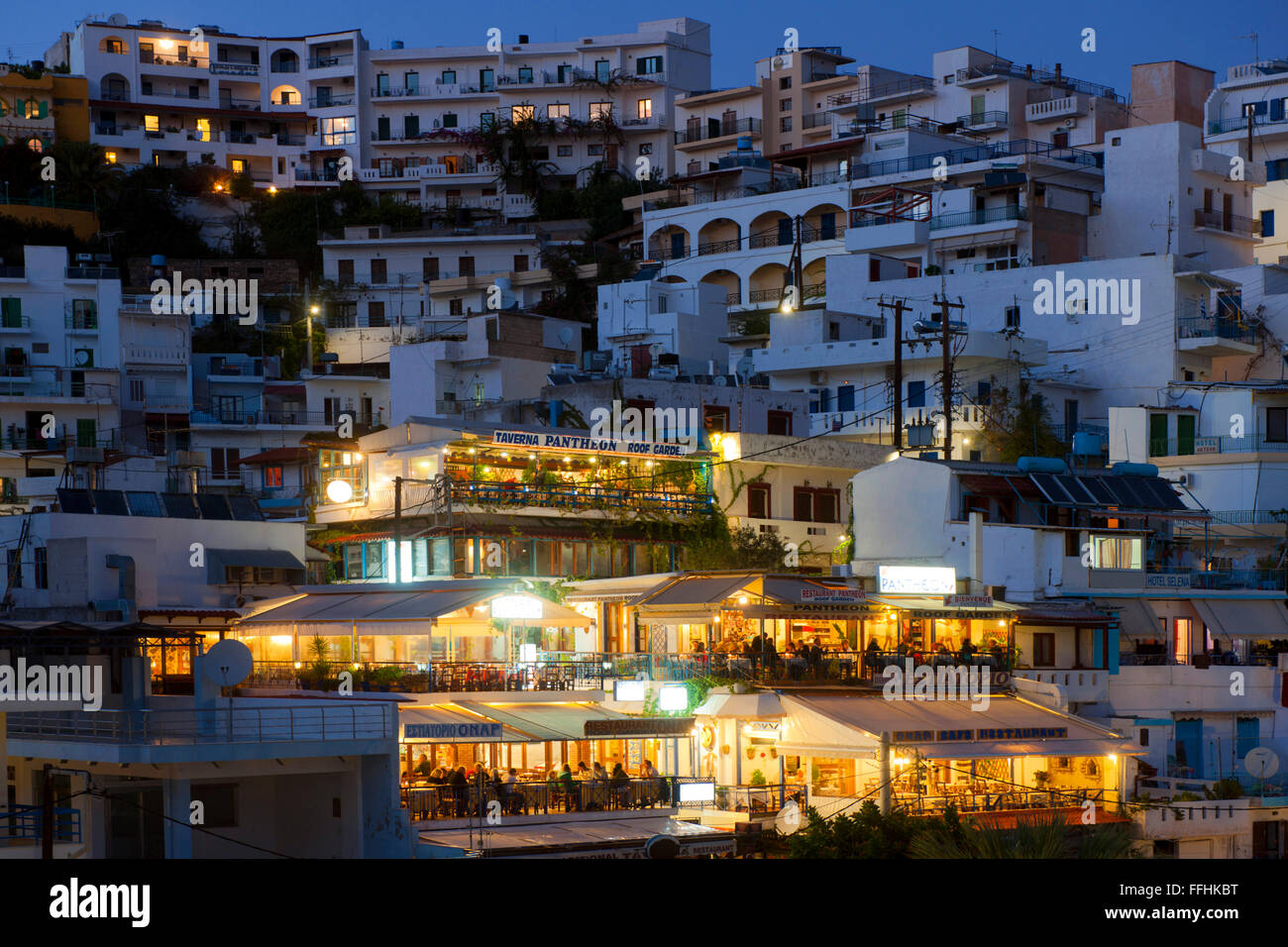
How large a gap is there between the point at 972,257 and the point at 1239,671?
30.0m

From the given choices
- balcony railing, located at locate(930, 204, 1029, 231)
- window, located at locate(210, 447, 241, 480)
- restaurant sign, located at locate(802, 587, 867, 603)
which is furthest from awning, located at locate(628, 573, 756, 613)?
balcony railing, located at locate(930, 204, 1029, 231)

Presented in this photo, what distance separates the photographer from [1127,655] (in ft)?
142

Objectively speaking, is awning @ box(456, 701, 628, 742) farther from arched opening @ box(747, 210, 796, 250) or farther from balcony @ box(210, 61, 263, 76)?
balcony @ box(210, 61, 263, 76)

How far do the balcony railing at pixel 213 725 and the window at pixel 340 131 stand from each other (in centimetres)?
6873

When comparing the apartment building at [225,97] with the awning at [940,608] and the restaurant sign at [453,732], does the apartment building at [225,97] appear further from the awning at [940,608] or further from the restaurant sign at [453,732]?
the restaurant sign at [453,732]

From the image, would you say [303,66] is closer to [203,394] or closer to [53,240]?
[53,240]

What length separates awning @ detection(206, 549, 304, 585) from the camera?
45.0 meters

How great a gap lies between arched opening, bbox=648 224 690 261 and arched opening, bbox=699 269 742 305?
7.30 feet

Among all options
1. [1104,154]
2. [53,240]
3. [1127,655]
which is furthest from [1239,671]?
[53,240]

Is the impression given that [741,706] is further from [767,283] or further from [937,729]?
[767,283]

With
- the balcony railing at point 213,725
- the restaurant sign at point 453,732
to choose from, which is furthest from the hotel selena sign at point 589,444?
the balcony railing at point 213,725
